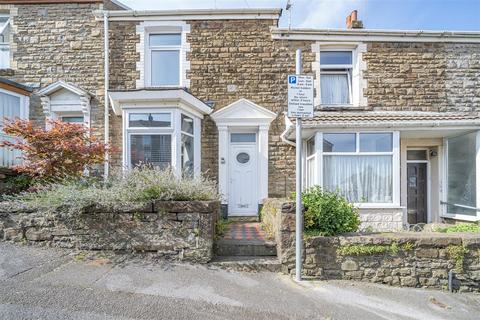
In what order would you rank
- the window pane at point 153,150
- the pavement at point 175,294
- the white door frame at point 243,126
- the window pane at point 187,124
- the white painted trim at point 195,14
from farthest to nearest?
the white painted trim at point 195,14, the white door frame at point 243,126, the window pane at point 187,124, the window pane at point 153,150, the pavement at point 175,294

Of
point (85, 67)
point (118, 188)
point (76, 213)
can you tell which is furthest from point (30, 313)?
point (85, 67)

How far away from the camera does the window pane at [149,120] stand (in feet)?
24.2

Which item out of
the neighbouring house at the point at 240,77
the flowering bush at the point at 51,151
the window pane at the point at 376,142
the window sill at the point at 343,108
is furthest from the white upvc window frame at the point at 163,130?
the window pane at the point at 376,142

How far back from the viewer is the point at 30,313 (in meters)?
3.16

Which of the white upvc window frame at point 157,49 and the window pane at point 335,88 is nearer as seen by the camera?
the white upvc window frame at point 157,49

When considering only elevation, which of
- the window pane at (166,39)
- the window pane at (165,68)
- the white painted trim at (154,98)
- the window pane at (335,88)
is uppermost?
the window pane at (166,39)

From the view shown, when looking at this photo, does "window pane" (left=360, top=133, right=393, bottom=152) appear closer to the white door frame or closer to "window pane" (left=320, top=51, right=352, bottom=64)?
the white door frame

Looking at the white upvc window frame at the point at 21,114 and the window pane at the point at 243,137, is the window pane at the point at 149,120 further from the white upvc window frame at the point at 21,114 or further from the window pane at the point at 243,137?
the white upvc window frame at the point at 21,114

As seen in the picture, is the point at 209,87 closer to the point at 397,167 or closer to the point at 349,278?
the point at 397,167

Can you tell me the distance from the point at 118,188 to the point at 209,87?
15.1ft

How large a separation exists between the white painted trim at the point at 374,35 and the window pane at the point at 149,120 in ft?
12.7

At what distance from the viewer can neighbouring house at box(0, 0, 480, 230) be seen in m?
8.34

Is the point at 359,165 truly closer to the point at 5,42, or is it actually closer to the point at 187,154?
the point at 187,154

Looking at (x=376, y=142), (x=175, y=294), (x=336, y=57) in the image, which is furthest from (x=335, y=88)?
(x=175, y=294)
